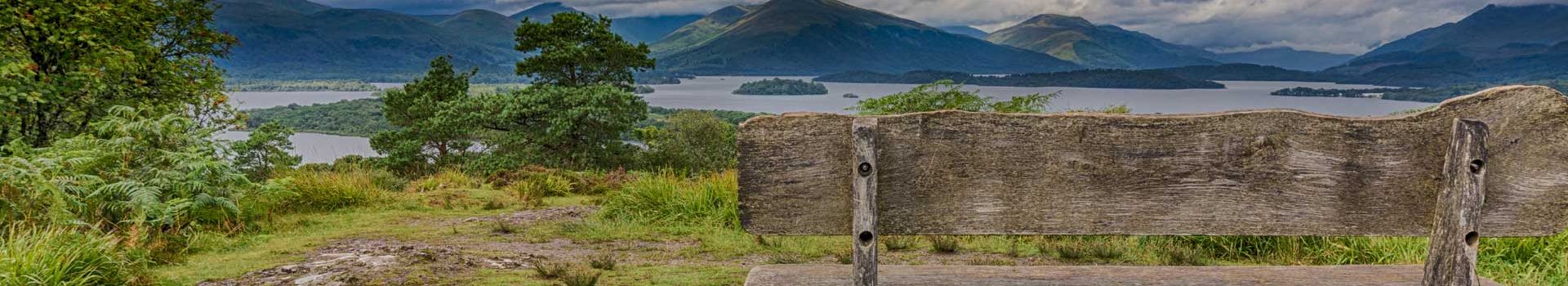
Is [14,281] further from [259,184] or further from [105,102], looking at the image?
[105,102]

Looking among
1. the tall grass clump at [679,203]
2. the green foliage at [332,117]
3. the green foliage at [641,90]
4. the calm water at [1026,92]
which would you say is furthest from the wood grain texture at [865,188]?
the green foliage at [332,117]

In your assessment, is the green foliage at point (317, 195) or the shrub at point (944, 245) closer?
the shrub at point (944, 245)

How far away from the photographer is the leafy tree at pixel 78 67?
30.5 feet

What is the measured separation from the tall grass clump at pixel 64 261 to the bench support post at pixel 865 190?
165 inches

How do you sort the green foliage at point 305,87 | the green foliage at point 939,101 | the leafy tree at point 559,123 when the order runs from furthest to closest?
the green foliage at point 305,87
the green foliage at point 939,101
the leafy tree at point 559,123

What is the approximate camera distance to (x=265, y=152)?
658 inches

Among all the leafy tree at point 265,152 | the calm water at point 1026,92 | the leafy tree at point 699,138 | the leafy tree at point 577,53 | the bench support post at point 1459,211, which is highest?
the leafy tree at point 577,53

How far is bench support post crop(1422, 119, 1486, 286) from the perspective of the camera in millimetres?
2318

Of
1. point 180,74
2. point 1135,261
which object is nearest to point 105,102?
point 180,74

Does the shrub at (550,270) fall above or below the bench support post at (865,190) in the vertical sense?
below

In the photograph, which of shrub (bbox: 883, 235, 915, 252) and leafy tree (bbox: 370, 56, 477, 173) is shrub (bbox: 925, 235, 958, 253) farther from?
leafy tree (bbox: 370, 56, 477, 173)

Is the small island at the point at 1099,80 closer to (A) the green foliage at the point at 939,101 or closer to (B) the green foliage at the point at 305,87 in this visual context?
(A) the green foliage at the point at 939,101

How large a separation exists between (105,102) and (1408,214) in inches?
519

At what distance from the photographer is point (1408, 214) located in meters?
2.47
